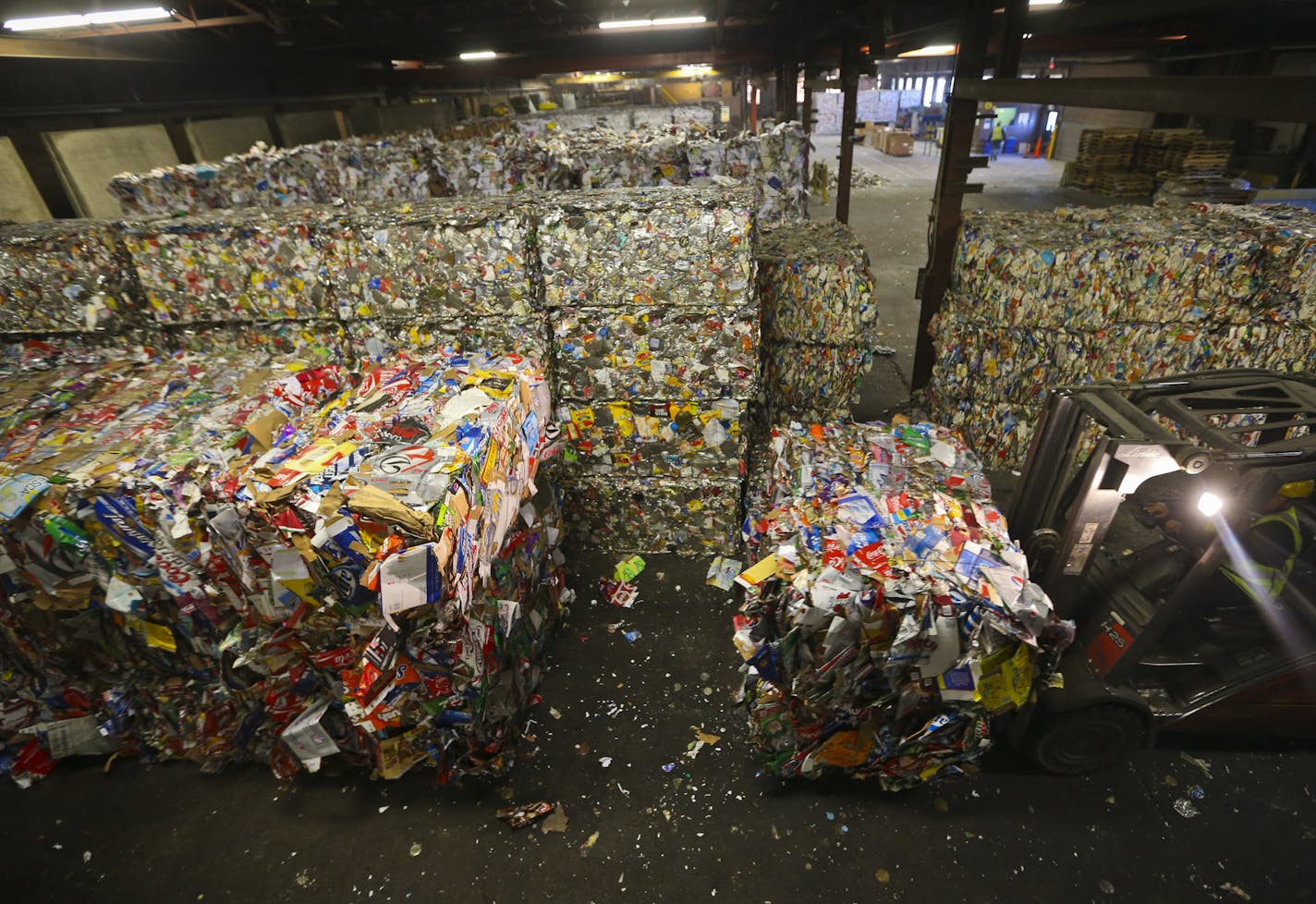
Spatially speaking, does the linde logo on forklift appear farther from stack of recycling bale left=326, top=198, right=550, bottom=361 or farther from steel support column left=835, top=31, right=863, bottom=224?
steel support column left=835, top=31, right=863, bottom=224

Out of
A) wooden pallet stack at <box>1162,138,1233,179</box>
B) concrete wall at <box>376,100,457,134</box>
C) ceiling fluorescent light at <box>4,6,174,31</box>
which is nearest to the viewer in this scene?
ceiling fluorescent light at <box>4,6,174,31</box>

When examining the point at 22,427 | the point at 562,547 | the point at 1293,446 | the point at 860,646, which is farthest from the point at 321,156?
the point at 1293,446

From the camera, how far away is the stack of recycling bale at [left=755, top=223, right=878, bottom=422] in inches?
149

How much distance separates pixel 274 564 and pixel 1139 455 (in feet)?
9.89

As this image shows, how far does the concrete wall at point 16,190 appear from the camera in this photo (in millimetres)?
5473

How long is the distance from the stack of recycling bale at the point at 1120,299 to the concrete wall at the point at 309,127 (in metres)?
9.96

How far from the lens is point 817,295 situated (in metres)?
3.80

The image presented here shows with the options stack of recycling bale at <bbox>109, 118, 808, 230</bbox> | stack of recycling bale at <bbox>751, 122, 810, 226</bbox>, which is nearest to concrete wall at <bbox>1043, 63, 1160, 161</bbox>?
stack of recycling bale at <bbox>751, 122, 810, 226</bbox>

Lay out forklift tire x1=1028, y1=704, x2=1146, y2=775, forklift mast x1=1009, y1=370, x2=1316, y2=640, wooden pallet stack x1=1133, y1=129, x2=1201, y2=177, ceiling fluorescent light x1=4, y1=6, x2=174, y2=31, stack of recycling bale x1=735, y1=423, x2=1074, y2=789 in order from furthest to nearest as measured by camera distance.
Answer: wooden pallet stack x1=1133, y1=129, x2=1201, y2=177 < ceiling fluorescent light x1=4, y1=6, x2=174, y2=31 < forklift tire x1=1028, y1=704, x2=1146, y2=775 < stack of recycling bale x1=735, y1=423, x2=1074, y2=789 < forklift mast x1=1009, y1=370, x2=1316, y2=640

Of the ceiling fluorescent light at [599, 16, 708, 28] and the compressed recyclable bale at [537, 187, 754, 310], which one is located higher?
the ceiling fluorescent light at [599, 16, 708, 28]

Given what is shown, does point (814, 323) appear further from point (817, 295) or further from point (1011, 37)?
point (1011, 37)

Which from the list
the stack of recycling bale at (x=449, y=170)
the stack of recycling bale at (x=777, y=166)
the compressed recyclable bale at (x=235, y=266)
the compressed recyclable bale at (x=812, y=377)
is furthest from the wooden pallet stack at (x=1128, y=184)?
the compressed recyclable bale at (x=235, y=266)

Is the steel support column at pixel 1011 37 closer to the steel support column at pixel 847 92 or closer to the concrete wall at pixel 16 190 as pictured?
the steel support column at pixel 847 92

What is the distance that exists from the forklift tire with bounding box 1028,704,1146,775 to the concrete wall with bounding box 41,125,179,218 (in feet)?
30.1
